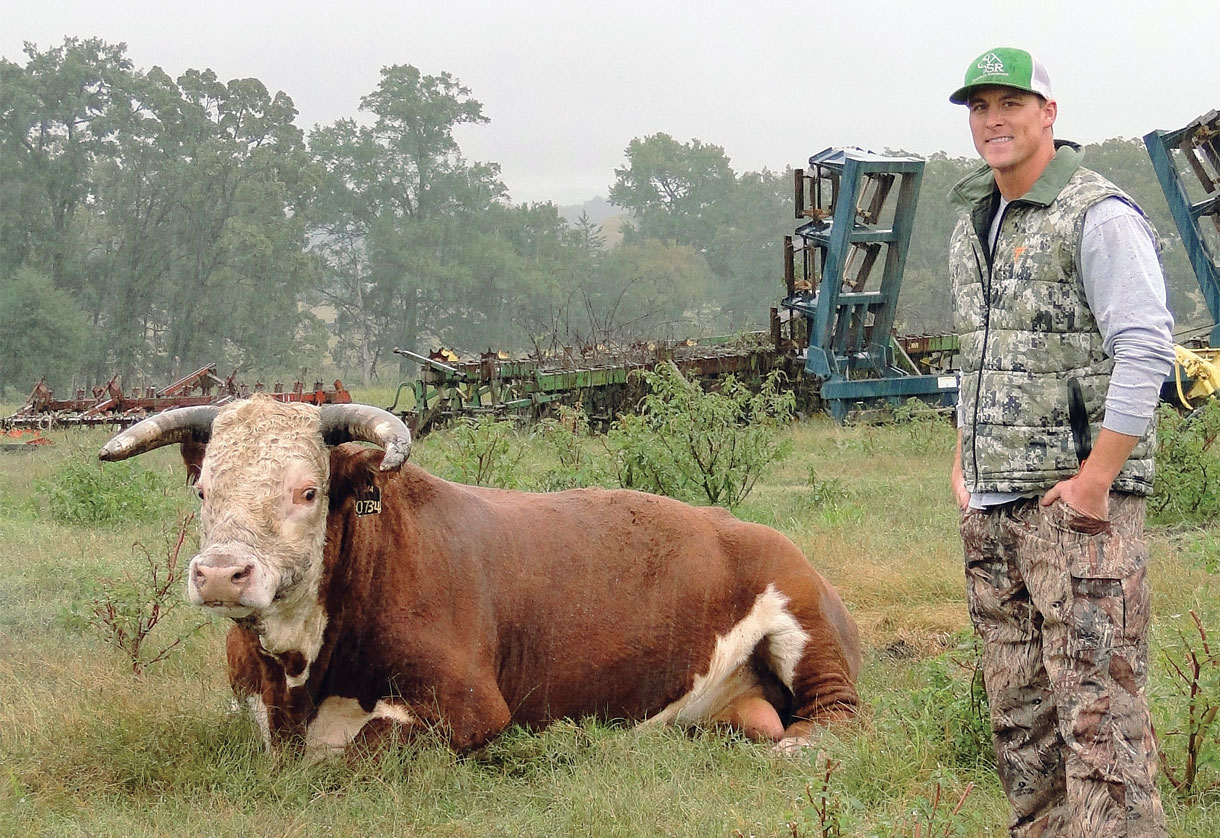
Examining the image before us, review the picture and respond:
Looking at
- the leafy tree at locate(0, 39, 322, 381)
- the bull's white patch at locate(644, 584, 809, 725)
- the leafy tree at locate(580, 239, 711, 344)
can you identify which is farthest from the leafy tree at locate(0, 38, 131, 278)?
the bull's white patch at locate(644, 584, 809, 725)

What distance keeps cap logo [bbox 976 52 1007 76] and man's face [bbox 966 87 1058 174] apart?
0.05 m

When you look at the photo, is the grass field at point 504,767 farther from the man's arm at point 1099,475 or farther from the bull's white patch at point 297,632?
the man's arm at point 1099,475

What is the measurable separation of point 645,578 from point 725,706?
70cm

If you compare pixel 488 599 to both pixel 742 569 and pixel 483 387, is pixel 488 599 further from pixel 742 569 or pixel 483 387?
pixel 483 387

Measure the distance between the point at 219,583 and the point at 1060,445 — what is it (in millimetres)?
2644

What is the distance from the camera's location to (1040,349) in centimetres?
324

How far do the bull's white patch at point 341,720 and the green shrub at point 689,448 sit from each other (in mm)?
4827

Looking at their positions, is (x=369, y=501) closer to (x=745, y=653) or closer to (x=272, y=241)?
(x=745, y=653)

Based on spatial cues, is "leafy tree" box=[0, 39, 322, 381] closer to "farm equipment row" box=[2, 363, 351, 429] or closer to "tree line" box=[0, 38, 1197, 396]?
"tree line" box=[0, 38, 1197, 396]

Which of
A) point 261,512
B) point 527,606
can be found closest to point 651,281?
point 527,606

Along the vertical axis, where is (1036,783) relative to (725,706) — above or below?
above

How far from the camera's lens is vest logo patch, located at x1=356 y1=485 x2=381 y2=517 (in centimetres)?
469

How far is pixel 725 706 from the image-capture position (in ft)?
18.1

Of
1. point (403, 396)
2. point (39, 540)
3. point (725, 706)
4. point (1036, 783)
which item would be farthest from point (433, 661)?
point (403, 396)
